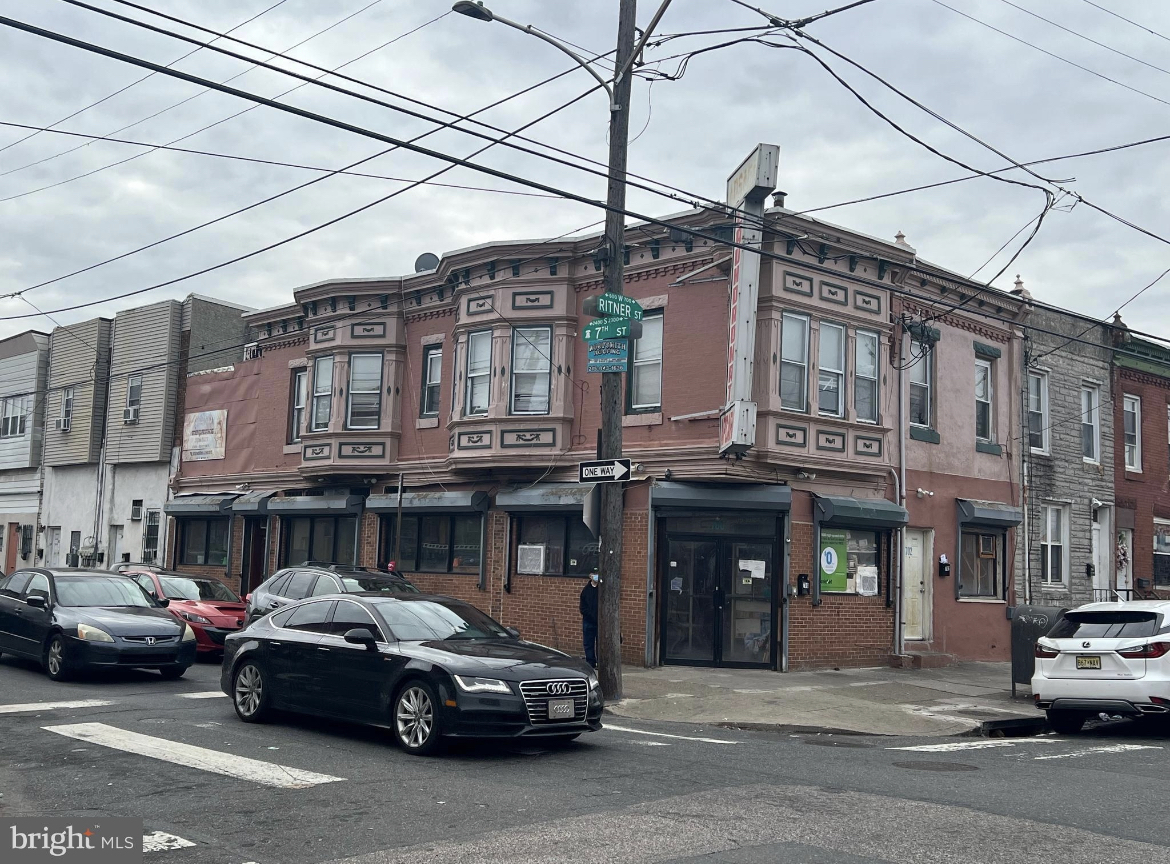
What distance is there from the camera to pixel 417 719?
32.0 ft

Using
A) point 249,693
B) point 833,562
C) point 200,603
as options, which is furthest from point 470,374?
point 249,693

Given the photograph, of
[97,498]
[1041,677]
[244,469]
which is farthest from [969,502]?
[97,498]

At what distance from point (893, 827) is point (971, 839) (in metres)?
0.49

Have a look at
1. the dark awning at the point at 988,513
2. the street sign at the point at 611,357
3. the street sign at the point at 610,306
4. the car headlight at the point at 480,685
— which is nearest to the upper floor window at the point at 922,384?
the dark awning at the point at 988,513

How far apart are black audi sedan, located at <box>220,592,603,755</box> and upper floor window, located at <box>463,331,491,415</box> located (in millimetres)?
10494

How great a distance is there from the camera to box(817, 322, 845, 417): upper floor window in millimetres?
19453

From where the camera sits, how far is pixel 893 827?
7094 mm

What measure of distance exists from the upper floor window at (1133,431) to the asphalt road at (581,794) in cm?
1598

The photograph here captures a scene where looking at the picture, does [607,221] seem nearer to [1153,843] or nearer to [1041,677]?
[1041,677]

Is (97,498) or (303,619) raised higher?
(97,498)

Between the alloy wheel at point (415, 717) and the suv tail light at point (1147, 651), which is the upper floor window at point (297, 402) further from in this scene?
the suv tail light at point (1147, 651)

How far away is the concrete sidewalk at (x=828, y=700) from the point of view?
44.5 feet

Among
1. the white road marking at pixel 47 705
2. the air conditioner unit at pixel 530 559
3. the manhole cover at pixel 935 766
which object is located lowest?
the white road marking at pixel 47 705

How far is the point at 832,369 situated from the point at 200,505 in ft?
55.9
